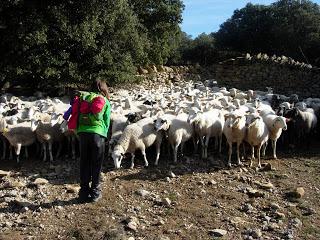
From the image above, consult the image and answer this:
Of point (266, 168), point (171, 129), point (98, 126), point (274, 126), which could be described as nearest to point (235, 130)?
point (266, 168)

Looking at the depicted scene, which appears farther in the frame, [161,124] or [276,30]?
[276,30]

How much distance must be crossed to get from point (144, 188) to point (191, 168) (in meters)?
1.87

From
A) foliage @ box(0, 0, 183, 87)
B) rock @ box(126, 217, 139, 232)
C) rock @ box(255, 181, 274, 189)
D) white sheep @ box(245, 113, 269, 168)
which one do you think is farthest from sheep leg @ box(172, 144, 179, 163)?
foliage @ box(0, 0, 183, 87)

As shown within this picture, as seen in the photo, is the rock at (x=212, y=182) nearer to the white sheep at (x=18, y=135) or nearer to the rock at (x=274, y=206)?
the rock at (x=274, y=206)

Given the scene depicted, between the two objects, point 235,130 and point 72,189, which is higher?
point 235,130

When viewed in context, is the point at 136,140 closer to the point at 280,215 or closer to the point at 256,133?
the point at 256,133

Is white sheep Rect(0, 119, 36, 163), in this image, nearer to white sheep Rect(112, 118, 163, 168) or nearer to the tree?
white sheep Rect(112, 118, 163, 168)

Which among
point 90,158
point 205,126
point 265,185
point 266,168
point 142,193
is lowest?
point 142,193

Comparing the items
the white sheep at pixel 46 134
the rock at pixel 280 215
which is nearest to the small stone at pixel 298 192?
the rock at pixel 280 215

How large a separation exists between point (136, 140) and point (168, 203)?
2.78m

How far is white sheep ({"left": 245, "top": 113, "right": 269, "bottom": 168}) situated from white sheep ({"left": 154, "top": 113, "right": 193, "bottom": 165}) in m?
1.59

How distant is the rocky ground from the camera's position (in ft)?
32.3

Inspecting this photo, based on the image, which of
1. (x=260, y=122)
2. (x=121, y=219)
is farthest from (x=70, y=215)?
(x=260, y=122)

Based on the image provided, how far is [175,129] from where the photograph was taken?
14.0 meters
